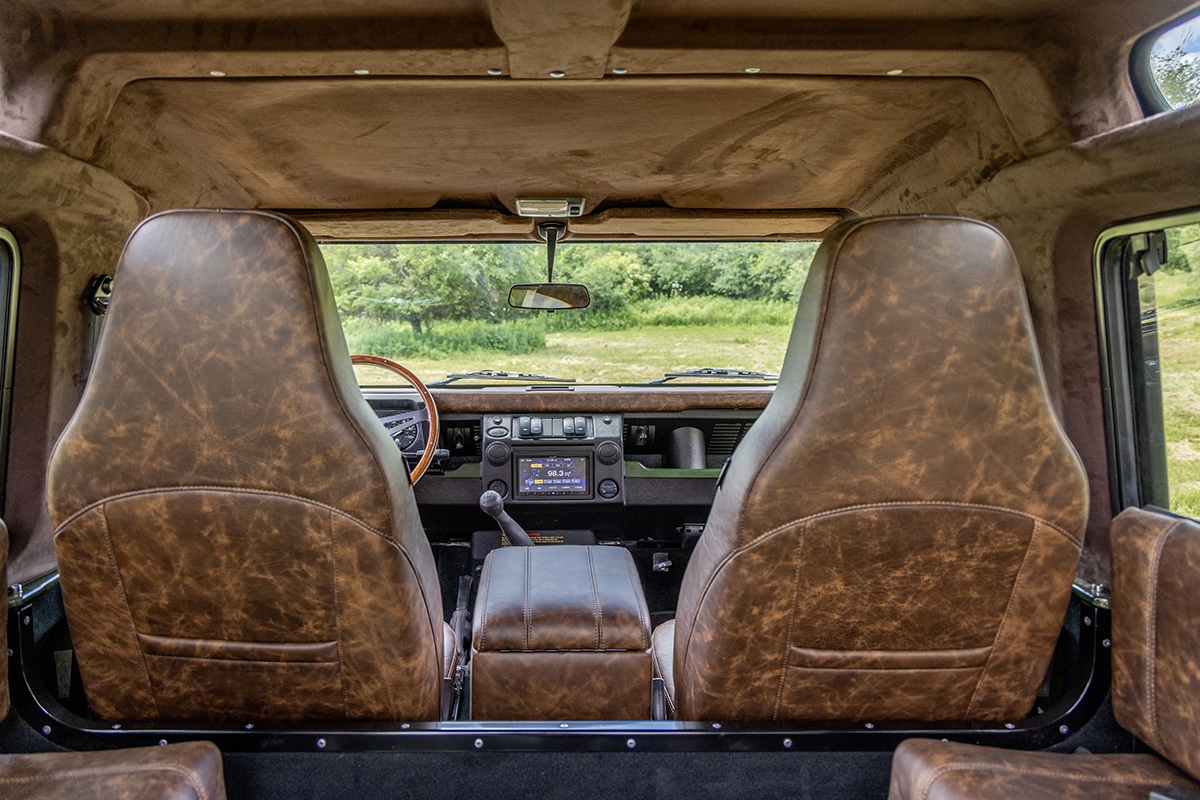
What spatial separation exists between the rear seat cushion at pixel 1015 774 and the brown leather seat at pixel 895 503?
0.45 ft

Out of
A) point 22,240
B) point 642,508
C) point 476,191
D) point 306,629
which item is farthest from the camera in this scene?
point 642,508

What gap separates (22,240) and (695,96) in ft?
6.29

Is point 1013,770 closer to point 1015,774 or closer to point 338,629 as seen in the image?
point 1015,774

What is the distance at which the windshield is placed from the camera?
11.6 ft

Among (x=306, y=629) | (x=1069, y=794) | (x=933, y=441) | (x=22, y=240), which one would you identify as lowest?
(x=1069, y=794)

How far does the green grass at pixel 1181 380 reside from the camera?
1946 mm

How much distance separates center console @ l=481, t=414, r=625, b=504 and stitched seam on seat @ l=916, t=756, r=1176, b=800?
2023 millimetres

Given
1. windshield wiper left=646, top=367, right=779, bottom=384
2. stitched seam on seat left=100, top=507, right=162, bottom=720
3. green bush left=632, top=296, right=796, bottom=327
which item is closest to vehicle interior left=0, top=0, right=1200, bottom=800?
stitched seam on seat left=100, top=507, right=162, bottom=720

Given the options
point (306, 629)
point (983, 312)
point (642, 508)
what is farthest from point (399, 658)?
point (642, 508)

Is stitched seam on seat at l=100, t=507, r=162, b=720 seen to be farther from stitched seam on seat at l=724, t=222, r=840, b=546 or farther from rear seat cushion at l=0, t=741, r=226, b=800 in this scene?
stitched seam on seat at l=724, t=222, r=840, b=546

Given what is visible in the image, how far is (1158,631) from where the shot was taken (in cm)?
168

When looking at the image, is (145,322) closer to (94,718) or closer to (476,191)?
(94,718)

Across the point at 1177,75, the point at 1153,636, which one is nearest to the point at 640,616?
the point at 1153,636

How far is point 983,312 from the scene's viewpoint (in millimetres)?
1453
